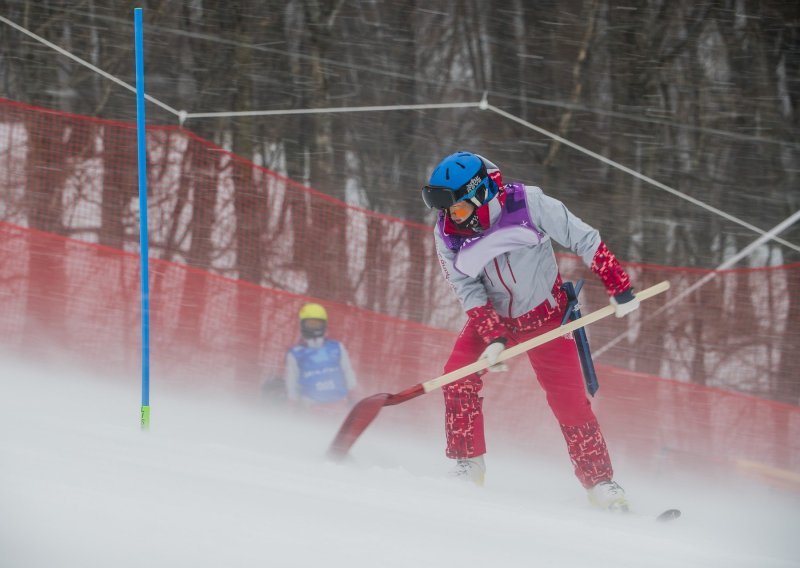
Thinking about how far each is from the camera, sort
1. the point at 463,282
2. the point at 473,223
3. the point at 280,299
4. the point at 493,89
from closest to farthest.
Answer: the point at 473,223
the point at 463,282
the point at 280,299
the point at 493,89

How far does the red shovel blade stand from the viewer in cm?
355

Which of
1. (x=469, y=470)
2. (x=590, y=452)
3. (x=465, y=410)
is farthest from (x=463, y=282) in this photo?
(x=590, y=452)

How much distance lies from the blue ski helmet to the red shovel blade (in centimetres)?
94

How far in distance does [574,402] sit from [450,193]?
1.11 m

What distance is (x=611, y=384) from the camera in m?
5.34

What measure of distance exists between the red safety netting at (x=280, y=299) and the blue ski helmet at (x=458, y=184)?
2.51m

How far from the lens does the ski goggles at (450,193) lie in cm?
313

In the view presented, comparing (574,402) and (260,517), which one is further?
(574,402)

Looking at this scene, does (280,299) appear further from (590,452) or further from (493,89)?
(493,89)

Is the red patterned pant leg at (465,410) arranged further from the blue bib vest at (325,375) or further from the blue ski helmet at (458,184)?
the blue bib vest at (325,375)

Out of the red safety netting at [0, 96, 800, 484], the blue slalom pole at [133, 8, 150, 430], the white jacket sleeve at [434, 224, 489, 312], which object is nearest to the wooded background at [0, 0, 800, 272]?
the red safety netting at [0, 96, 800, 484]

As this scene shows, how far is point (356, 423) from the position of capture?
3.59m

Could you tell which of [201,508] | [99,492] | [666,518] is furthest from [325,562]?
[666,518]

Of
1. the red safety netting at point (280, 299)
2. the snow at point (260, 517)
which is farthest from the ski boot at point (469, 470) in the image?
the red safety netting at point (280, 299)
